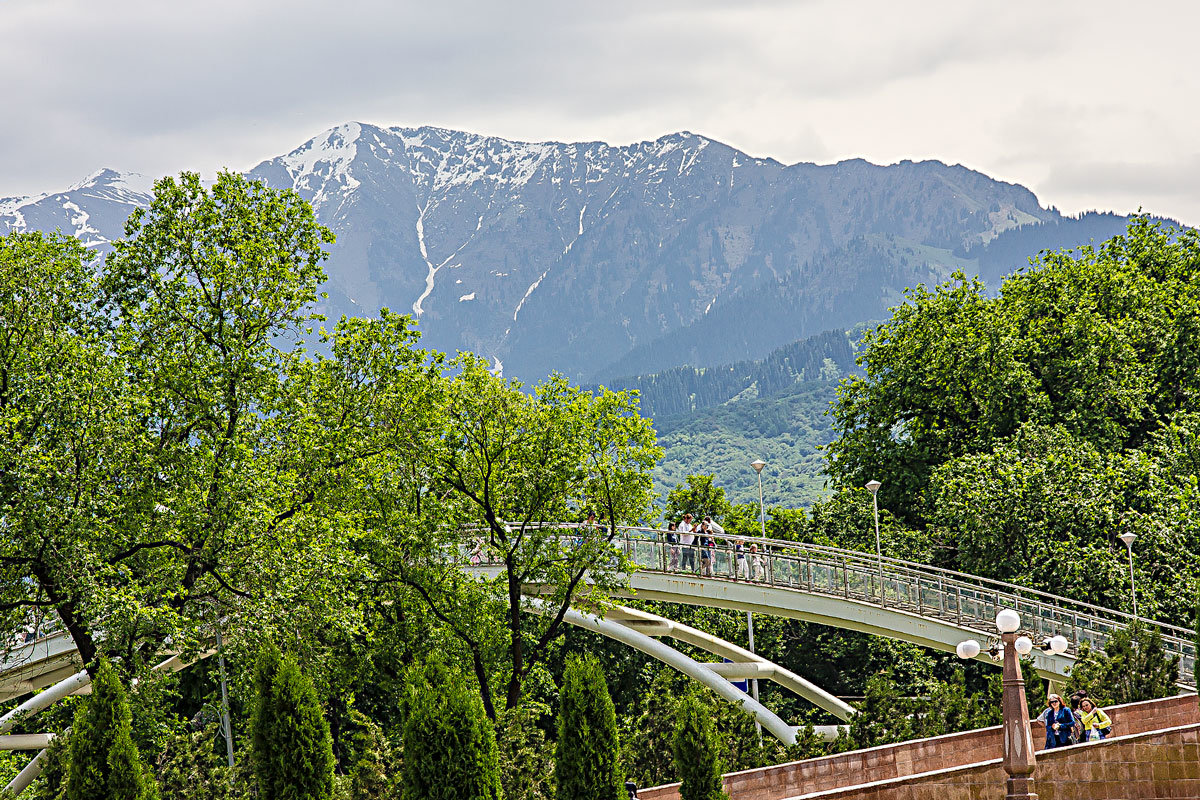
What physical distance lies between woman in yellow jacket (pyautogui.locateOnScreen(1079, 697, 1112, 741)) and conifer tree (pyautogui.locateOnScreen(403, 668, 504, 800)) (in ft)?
32.1

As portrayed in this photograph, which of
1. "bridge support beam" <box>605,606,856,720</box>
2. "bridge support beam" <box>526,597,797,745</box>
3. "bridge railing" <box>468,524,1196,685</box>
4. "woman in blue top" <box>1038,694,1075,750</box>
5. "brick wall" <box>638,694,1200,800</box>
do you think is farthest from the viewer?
"bridge support beam" <box>605,606,856,720</box>

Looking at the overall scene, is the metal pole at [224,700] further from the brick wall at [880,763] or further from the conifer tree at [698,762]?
the conifer tree at [698,762]

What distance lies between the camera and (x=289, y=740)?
22.3 metres

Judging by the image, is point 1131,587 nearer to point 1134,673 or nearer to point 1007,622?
point 1134,673

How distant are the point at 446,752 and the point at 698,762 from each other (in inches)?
162

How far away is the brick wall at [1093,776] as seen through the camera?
19.4 meters

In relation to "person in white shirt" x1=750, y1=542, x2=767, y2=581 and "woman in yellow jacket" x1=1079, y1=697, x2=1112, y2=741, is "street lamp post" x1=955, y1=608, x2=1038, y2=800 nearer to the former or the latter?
"woman in yellow jacket" x1=1079, y1=697, x2=1112, y2=741

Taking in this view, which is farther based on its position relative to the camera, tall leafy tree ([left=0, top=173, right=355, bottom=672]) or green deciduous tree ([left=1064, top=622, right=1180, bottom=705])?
green deciduous tree ([left=1064, top=622, right=1180, bottom=705])

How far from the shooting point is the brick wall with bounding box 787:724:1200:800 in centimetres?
1936

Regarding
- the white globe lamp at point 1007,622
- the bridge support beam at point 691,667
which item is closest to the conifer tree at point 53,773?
the white globe lamp at point 1007,622

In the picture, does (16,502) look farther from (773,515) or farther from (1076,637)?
(773,515)

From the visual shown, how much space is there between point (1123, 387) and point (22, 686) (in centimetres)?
3488

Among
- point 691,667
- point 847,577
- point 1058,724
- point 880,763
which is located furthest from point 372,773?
point 847,577

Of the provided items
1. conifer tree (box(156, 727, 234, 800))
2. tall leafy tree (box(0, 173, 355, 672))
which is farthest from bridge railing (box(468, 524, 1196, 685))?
conifer tree (box(156, 727, 234, 800))
